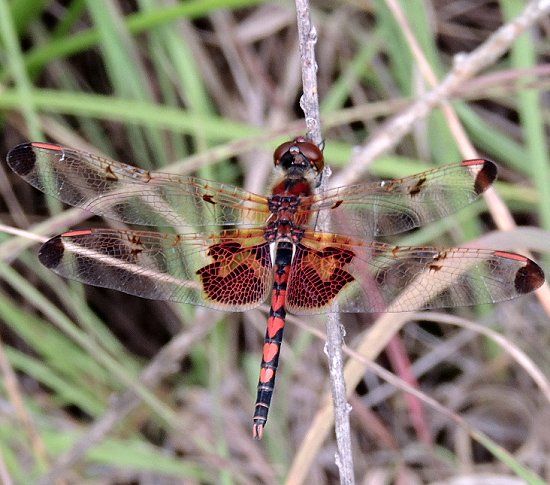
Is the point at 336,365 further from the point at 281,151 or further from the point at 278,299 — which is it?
the point at 281,151

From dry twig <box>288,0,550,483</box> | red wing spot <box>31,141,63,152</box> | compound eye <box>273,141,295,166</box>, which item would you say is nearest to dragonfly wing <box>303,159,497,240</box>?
compound eye <box>273,141,295,166</box>

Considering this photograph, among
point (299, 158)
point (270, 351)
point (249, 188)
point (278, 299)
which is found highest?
point (249, 188)

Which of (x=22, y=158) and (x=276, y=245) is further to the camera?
(x=276, y=245)

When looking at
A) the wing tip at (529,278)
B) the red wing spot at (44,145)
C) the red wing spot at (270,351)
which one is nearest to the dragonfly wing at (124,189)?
the red wing spot at (44,145)

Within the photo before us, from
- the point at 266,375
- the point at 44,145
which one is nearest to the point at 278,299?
the point at 266,375

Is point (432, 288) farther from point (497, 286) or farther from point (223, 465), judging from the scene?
point (223, 465)
